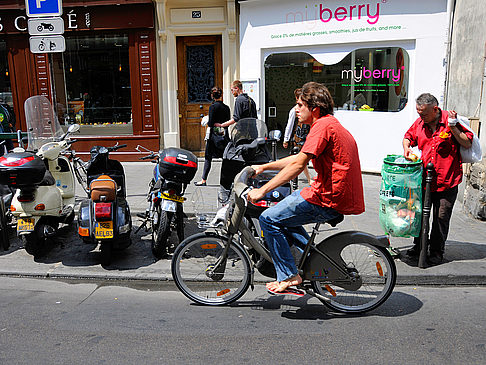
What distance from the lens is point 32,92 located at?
11539 millimetres

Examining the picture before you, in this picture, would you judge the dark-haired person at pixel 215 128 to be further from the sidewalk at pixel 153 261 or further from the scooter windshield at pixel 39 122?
the scooter windshield at pixel 39 122

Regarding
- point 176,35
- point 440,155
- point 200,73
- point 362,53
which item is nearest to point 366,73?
point 362,53

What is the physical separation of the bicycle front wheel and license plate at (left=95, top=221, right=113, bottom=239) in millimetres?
1122

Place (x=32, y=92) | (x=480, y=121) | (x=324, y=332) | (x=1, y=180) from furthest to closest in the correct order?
(x=32, y=92)
(x=480, y=121)
(x=1, y=180)
(x=324, y=332)

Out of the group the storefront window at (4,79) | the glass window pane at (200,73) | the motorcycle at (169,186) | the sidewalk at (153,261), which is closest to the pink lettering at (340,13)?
the glass window pane at (200,73)

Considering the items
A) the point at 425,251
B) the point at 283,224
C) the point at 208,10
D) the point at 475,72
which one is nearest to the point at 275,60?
the point at 208,10

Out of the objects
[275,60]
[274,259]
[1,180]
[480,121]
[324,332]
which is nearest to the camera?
[324,332]

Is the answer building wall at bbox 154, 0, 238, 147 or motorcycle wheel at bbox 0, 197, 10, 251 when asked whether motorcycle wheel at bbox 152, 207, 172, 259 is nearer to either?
motorcycle wheel at bbox 0, 197, 10, 251

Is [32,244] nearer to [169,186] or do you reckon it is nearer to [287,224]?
[169,186]

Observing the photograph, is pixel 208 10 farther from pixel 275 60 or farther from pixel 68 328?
pixel 68 328

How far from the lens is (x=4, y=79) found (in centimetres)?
1176

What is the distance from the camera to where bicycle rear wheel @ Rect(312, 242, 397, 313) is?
3.97 metres

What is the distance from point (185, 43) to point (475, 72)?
6.57 m

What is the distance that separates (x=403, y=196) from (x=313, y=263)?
155 cm
